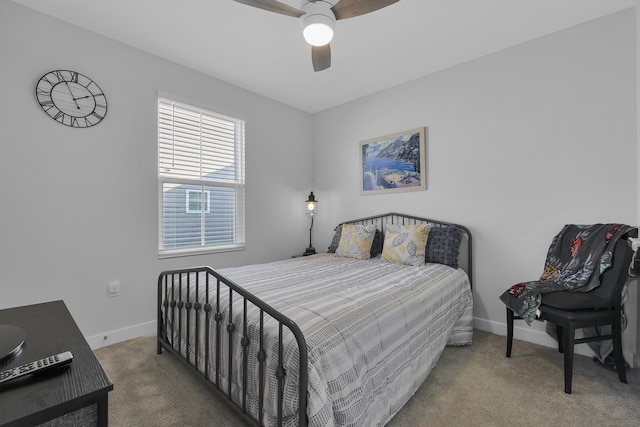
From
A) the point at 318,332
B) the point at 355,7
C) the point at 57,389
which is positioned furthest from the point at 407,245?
the point at 57,389

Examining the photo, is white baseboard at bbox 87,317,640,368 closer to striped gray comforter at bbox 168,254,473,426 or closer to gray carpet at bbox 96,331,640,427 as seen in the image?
gray carpet at bbox 96,331,640,427

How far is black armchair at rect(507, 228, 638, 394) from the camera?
178 cm

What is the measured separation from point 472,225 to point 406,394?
72.1 inches

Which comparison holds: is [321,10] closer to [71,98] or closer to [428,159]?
[428,159]

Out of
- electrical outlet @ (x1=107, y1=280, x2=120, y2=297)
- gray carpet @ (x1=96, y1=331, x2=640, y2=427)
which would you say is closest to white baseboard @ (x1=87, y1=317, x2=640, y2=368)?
gray carpet @ (x1=96, y1=331, x2=640, y2=427)

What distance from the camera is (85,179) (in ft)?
7.89

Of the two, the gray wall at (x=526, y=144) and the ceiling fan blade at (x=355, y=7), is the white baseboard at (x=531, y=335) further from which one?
the ceiling fan blade at (x=355, y=7)

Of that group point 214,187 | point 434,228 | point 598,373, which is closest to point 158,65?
point 214,187

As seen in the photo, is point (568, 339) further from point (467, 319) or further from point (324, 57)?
point (324, 57)

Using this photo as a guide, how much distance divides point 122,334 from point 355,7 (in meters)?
3.19

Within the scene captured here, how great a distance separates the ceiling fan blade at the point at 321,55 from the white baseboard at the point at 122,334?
109 inches

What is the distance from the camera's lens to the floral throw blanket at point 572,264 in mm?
1903

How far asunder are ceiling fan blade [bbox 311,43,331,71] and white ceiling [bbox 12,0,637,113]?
1.24ft

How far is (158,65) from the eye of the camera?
2.80 metres
